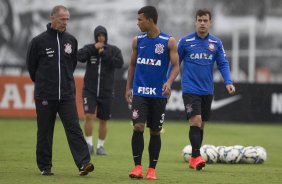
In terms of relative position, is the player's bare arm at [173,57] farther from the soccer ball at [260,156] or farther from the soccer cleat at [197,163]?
the soccer ball at [260,156]

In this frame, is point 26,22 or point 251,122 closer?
point 251,122

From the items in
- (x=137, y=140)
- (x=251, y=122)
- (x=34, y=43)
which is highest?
(x=34, y=43)

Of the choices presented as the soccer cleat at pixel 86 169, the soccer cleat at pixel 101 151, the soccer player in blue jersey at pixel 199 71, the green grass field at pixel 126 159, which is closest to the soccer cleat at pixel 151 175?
the green grass field at pixel 126 159

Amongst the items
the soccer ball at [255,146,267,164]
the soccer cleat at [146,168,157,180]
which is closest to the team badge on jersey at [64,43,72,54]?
the soccer cleat at [146,168,157,180]

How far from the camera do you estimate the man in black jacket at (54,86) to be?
11.9m

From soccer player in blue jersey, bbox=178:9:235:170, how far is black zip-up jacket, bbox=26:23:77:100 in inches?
97.2

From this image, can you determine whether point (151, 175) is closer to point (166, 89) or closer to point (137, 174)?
point (137, 174)

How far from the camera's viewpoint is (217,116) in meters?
27.5

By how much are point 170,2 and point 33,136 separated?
2725 centimetres

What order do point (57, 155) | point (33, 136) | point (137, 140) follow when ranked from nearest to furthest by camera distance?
point (137, 140) → point (57, 155) → point (33, 136)

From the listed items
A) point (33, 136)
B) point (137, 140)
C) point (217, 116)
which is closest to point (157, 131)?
point (137, 140)

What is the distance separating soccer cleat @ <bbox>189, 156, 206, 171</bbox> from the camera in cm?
1323

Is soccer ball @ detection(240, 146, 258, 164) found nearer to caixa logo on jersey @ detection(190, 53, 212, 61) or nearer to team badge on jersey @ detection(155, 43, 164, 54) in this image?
caixa logo on jersey @ detection(190, 53, 212, 61)

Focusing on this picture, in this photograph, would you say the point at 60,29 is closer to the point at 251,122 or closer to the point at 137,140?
the point at 137,140
